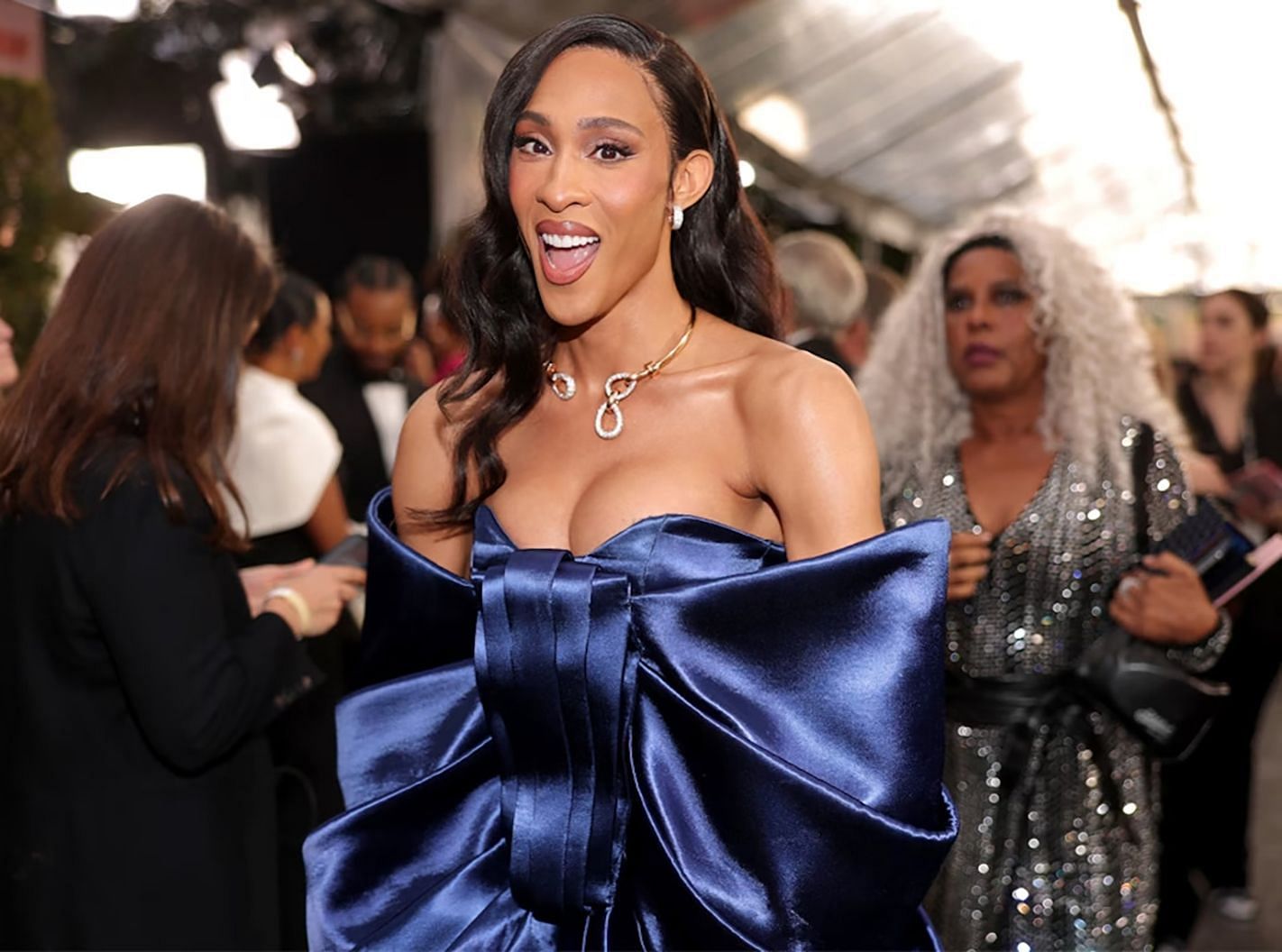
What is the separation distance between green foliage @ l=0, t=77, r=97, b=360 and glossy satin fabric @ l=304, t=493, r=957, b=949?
3169 millimetres

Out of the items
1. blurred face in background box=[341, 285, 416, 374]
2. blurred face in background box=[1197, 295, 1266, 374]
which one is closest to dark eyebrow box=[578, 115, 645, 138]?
blurred face in background box=[341, 285, 416, 374]

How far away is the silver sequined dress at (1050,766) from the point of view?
10.4 ft

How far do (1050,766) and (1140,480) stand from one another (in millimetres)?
620

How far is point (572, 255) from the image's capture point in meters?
1.97

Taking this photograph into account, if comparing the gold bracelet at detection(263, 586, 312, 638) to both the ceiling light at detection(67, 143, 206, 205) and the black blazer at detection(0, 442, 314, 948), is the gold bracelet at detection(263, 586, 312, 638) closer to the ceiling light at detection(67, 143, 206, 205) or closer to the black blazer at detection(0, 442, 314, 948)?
the black blazer at detection(0, 442, 314, 948)

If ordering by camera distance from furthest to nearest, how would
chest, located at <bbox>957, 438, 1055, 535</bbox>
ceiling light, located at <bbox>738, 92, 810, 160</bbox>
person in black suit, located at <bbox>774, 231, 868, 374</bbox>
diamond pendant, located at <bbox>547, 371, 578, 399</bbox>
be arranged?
ceiling light, located at <bbox>738, 92, 810, 160</bbox> < person in black suit, located at <bbox>774, 231, 868, 374</bbox> < chest, located at <bbox>957, 438, 1055, 535</bbox> < diamond pendant, located at <bbox>547, 371, 578, 399</bbox>

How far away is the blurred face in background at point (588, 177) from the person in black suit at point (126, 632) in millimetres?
924

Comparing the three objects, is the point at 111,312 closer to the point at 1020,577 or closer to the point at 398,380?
the point at 1020,577

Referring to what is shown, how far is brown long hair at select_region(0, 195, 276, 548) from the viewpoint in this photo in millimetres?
2584

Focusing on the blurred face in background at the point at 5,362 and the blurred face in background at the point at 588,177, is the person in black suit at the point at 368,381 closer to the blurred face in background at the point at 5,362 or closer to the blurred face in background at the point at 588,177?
the blurred face in background at the point at 5,362

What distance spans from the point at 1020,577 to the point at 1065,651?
0.18 metres

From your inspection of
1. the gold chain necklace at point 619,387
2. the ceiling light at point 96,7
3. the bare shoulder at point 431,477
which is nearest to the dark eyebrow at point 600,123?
the gold chain necklace at point 619,387

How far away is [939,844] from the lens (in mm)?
1851

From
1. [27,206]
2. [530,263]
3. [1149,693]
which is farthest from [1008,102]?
[530,263]
